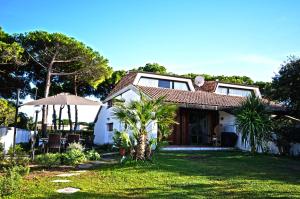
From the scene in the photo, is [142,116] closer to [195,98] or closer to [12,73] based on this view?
[195,98]

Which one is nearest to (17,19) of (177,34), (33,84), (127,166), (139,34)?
(139,34)

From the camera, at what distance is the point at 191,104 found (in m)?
24.1

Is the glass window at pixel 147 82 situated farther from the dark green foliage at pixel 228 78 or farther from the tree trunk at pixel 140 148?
the dark green foliage at pixel 228 78

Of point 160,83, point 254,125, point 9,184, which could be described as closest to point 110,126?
point 160,83

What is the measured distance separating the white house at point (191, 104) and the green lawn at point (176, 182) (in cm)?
927

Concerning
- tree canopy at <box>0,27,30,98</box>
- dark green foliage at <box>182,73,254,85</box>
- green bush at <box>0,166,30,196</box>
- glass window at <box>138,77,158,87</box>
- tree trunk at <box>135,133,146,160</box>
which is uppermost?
dark green foliage at <box>182,73,254,85</box>

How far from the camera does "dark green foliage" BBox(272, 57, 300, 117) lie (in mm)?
20453

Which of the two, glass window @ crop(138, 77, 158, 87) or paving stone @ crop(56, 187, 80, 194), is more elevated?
glass window @ crop(138, 77, 158, 87)

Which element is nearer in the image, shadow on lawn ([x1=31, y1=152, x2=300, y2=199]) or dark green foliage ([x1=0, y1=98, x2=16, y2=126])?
shadow on lawn ([x1=31, y1=152, x2=300, y2=199])

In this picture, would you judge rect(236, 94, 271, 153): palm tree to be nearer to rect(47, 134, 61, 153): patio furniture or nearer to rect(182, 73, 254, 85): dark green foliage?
rect(47, 134, 61, 153): patio furniture

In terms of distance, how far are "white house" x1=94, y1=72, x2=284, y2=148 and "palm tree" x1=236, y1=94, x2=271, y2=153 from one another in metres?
3.65

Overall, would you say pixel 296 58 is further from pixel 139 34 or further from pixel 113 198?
pixel 113 198

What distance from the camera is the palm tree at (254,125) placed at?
19609mm

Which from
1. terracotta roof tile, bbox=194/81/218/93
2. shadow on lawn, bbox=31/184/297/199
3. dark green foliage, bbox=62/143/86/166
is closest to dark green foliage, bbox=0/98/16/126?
dark green foliage, bbox=62/143/86/166
